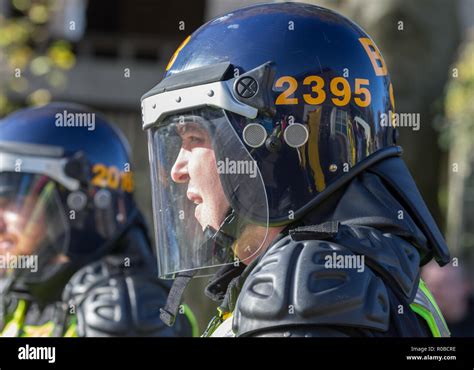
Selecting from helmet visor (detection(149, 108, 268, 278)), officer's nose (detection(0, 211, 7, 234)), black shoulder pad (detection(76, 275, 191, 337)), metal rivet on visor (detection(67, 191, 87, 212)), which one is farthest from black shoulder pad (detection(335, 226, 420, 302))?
officer's nose (detection(0, 211, 7, 234))

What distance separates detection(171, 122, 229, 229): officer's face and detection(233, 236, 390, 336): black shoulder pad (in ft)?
0.93

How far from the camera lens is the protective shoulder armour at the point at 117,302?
11.4ft

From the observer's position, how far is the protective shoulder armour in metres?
3.47

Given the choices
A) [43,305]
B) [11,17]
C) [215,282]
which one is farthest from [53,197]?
[11,17]

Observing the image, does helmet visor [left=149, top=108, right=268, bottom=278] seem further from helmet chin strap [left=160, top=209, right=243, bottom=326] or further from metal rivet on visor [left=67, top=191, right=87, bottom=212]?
metal rivet on visor [left=67, top=191, right=87, bottom=212]

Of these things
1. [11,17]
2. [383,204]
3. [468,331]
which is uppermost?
[11,17]

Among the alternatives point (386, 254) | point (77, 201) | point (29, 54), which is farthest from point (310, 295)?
point (29, 54)

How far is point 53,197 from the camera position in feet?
13.4

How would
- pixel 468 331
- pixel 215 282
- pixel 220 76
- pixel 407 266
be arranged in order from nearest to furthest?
pixel 407 266
pixel 220 76
pixel 215 282
pixel 468 331

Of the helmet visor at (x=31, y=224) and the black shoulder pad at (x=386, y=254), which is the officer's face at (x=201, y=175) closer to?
the black shoulder pad at (x=386, y=254)

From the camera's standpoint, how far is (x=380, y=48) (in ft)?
20.5

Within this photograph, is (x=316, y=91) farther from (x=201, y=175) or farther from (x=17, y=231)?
(x=17, y=231)

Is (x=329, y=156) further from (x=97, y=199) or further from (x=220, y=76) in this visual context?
(x=97, y=199)

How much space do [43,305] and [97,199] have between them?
509mm
